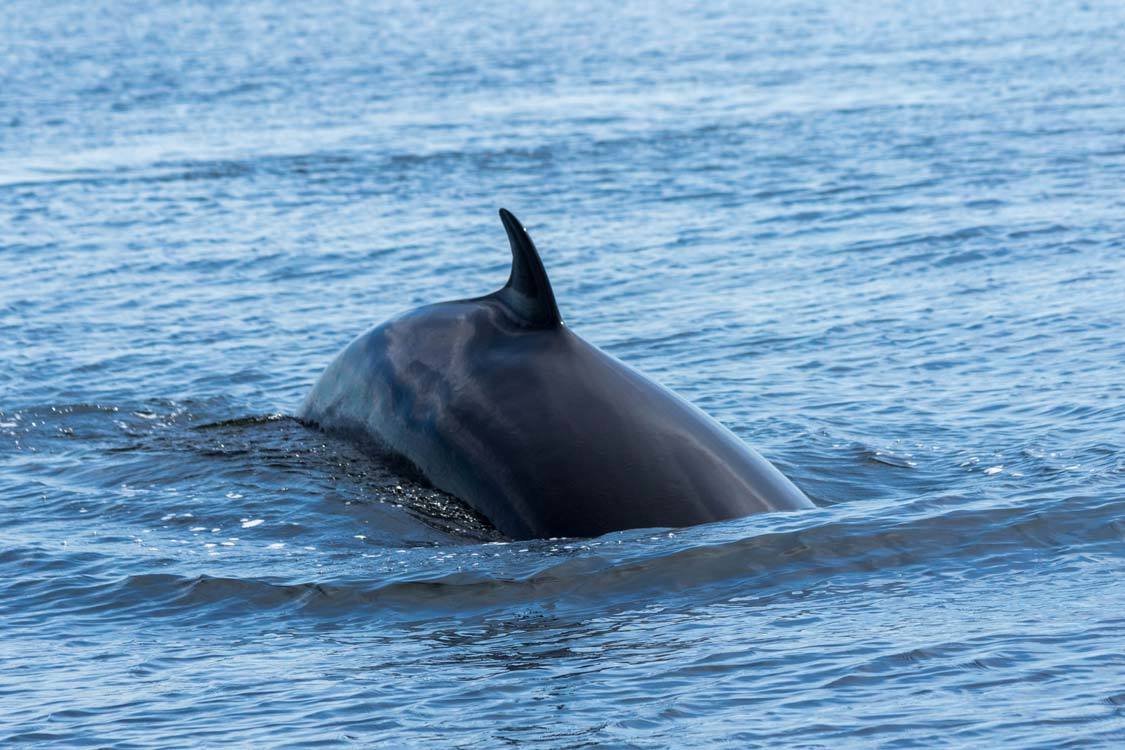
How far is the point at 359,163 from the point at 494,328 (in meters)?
17.9

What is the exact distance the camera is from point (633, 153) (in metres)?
27.1

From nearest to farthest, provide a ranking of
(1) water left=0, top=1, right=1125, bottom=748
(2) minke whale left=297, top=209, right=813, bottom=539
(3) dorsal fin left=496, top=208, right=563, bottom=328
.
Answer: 1. (1) water left=0, top=1, right=1125, bottom=748
2. (2) minke whale left=297, top=209, right=813, bottom=539
3. (3) dorsal fin left=496, top=208, right=563, bottom=328

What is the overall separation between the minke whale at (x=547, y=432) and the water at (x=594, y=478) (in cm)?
18

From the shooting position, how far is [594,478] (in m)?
8.96

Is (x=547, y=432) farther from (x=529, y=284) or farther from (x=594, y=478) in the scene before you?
(x=529, y=284)

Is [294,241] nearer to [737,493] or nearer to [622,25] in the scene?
[737,493]

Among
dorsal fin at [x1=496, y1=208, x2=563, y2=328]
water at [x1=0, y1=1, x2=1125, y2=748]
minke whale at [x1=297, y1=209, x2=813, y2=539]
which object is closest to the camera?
water at [x1=0, y1=1, x2=1125, y2=748]

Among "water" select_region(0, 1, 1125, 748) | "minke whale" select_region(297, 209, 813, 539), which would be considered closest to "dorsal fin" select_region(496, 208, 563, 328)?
"minke whale" select_region(297, 209, 813, 539)

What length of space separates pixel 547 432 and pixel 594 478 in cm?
37

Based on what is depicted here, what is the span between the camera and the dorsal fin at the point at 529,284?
9.41 meters

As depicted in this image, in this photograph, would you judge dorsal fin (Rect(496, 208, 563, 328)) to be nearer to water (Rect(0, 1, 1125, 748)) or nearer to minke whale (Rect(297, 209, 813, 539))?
minke whale (Rect(297, 209, 813, 539))

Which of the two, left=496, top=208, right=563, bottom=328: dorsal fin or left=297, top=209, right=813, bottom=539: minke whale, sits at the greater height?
left=496, top=208, right=563, bottom=328: dorsal fin

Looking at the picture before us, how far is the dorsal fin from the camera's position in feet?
30.9

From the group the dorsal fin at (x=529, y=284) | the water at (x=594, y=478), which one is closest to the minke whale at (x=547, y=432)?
the dorsal fin at (x=529, y=284)
